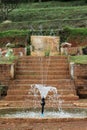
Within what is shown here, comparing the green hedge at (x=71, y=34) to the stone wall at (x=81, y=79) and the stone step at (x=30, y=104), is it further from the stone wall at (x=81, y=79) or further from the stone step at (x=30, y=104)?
the stone step at (x=30, y=104)

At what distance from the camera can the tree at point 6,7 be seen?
108ft

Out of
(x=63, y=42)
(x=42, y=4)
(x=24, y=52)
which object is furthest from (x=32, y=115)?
(x=42, y=4)

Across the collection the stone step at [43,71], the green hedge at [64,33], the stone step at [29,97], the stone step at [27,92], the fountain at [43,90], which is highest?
the fountain at [43,90]

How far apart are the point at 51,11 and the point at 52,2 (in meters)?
6.25

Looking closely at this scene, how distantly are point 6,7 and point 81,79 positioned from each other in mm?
19919

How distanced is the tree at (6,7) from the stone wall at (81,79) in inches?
715

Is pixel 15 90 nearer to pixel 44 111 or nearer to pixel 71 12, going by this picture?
pixel 44 111

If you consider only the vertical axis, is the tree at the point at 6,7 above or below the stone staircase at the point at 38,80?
below

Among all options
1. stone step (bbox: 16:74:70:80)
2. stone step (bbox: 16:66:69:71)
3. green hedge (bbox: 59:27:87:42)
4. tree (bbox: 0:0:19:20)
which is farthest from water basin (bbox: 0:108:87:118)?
tree (bbox: 0:0:19:20)

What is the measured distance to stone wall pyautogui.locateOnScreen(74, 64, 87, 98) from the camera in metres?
14.8

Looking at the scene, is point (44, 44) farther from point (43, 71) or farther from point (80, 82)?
point (80, 82)

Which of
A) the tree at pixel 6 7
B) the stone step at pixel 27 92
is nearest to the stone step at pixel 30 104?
the stone step at pixel 27 92

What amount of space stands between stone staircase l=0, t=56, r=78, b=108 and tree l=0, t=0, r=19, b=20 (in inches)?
651

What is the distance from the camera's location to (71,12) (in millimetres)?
32531
